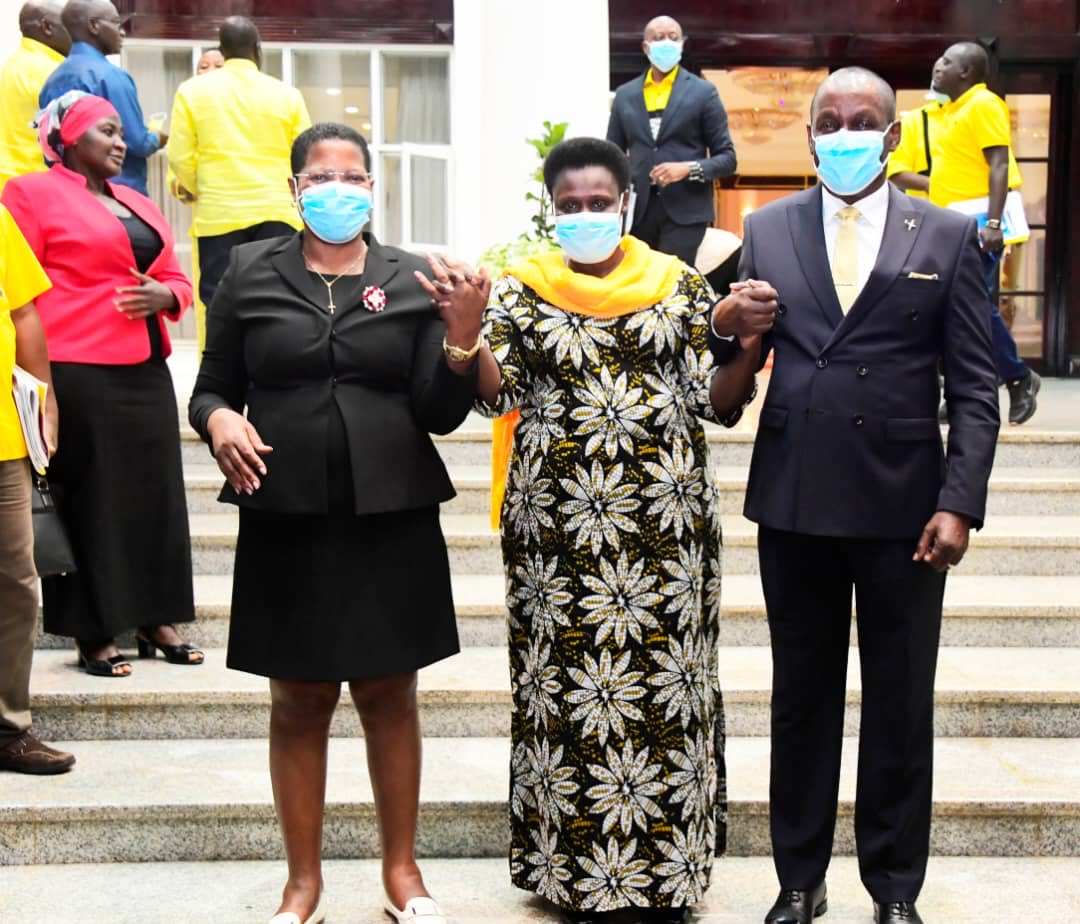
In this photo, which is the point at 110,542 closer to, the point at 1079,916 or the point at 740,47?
the point at 1079,916

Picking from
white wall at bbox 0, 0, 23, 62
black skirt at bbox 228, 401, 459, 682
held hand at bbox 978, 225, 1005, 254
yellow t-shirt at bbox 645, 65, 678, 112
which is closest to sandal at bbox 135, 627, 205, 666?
black skirt at bbox 228, 401, 459, 682

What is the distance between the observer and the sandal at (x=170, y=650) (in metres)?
4.88

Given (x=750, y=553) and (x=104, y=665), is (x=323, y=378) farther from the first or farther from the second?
(x=750, y=553)

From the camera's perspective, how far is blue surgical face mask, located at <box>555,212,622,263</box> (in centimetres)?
322

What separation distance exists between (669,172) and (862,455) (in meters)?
4.00

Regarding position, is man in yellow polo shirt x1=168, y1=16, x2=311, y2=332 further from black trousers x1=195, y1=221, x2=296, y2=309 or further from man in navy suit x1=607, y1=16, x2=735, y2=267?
man in navy suit x1=607, y1=16, x2=735, y2=267

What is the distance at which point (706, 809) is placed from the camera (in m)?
3.42

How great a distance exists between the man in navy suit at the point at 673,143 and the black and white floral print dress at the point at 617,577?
3.81m

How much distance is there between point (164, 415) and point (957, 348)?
2745mm

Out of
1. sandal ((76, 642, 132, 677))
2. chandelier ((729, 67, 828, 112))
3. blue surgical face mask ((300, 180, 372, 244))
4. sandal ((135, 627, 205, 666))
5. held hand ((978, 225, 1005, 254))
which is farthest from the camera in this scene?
chandelier ((729, 67, 828, 112))

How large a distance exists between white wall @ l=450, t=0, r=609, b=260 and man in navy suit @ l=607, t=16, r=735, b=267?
2.47ft

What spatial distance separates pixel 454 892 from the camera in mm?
3758

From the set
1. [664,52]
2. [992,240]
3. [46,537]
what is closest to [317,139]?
[46,537]

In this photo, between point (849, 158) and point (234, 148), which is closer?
point (849, 158)
